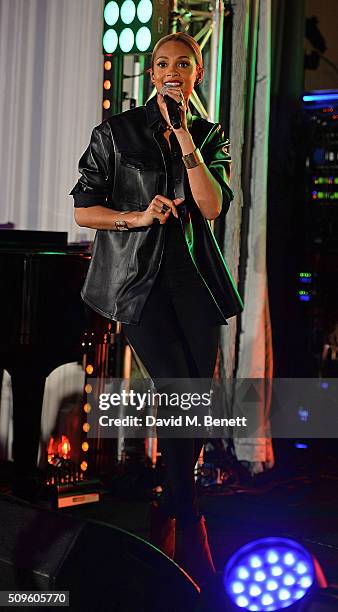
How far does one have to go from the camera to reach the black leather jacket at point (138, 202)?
246cm

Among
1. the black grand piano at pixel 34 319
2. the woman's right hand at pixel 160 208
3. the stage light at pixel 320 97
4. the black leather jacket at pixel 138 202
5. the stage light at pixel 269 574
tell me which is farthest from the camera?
the stage light at pixel 320 97

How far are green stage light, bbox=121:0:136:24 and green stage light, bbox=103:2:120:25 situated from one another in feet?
0.12

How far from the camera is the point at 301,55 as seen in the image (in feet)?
15.6

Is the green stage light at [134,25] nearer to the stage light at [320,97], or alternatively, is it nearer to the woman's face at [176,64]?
the stage light at [320,97]

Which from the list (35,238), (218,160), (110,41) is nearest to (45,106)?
(110,41)

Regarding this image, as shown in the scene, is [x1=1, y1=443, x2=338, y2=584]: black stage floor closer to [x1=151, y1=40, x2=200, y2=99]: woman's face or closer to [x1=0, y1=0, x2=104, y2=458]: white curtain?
[x1=0, y1=0, x2=104, y2=458]: white curtain

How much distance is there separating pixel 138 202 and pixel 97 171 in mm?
153

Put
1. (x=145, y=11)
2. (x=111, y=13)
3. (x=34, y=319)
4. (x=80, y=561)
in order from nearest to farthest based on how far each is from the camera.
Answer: (x=80, y=561) → (x=34, y=319) → (x=145, y=11) → (x=111, y=13)

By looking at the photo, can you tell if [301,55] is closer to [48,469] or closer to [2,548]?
[48,469]

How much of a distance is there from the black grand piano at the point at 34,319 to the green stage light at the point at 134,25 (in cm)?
95

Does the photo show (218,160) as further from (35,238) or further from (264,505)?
(264,505)

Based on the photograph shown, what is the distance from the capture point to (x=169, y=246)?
2467 mm

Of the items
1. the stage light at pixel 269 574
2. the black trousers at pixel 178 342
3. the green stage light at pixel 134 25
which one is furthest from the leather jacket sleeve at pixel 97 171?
the green stage light at pixel 134 25

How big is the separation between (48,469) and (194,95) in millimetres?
1825
